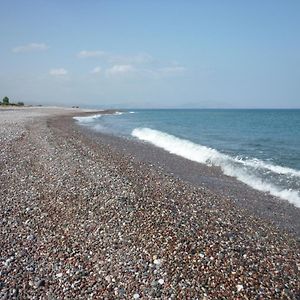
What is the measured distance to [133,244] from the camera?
6.76m

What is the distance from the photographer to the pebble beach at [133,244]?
17.7ft

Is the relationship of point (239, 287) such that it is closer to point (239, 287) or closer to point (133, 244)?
point (239, 287)

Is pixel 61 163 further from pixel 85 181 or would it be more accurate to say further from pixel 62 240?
pixel 62 240

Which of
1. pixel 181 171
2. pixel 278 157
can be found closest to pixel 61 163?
pixel 181 171

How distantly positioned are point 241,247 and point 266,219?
298cm

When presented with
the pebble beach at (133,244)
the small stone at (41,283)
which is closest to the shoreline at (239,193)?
the pebble beach at (133,244)

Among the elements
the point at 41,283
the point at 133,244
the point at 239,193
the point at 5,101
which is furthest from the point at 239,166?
the point at 5,101

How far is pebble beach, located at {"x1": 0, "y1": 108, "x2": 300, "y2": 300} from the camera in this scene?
213 inches

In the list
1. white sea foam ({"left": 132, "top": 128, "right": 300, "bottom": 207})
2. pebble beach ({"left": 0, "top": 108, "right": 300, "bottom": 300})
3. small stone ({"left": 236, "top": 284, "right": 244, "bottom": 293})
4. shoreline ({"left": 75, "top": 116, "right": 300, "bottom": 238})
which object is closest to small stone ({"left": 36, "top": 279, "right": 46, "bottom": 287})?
pebble beach ({"left": 0, "top": 108, "right": 300, "bottom": 300})

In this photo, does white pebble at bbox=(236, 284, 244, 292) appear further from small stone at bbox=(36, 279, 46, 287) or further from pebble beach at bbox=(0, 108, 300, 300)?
small stone at bbox=(36, 279, 46, 287)

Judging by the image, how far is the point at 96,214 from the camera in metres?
8.38

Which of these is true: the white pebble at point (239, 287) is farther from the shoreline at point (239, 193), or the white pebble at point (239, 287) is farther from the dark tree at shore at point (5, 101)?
the dark tree at shore at point (5, 101)

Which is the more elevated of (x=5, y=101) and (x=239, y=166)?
(x=5, y=101)

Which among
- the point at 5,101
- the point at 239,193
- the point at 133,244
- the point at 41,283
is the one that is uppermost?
the point at 5,101
